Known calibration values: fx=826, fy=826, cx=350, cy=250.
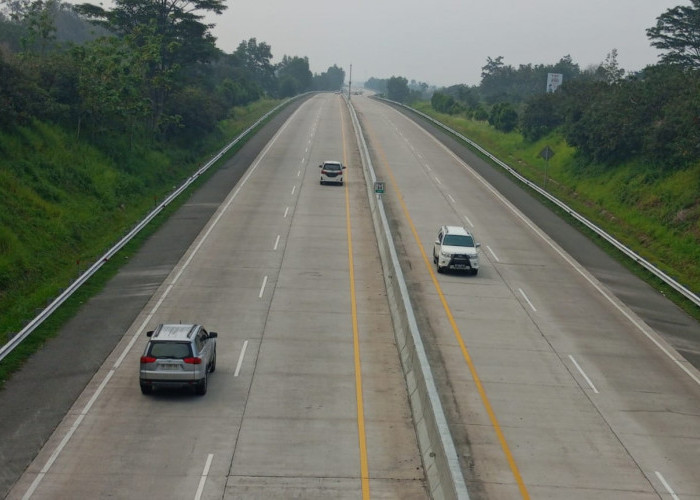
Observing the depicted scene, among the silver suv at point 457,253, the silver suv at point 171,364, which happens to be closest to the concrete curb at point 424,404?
the silver suv at point 457,253

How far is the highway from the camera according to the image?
54.0ft

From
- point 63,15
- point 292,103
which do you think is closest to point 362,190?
point 292,103

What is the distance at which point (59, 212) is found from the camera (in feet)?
124

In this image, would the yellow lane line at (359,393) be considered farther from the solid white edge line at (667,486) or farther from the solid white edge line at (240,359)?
the solid white edge line at (667,486)

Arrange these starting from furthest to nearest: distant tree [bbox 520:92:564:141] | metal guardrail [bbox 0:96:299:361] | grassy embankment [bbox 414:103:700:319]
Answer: distant tree [bbox 520:92:564:141] → grassy embankment [bbox 414:103:700:319] → metal guardrail [bbox 0:96:299:361]

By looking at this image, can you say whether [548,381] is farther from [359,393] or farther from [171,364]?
[171,364]

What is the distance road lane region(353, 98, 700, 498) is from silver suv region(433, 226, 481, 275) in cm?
59

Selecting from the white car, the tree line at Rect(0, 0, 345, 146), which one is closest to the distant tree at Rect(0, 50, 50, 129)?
the tree line at Rect(0, 0, 345, 146)

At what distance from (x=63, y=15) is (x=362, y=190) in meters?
136

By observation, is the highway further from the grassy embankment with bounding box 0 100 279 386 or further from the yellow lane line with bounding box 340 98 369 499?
the grassy embankment with bounding box 0 100 279 386

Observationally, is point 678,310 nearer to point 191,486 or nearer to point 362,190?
point 191,486

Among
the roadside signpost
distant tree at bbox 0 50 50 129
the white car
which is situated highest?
distant tree at bbox 0 50 50 129

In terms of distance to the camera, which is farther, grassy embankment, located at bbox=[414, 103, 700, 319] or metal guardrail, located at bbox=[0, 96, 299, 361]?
grassy embankment, located at bbox=[414, 103, 700, 319]

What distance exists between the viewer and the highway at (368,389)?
16453 millimetres
